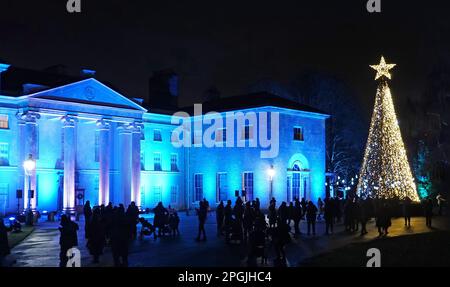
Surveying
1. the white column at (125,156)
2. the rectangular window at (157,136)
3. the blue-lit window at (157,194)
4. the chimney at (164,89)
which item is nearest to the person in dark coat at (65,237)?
the white column at (125,156)

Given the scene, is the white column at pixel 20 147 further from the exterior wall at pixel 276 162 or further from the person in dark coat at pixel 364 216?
the person in dark coat at pixel 364 216

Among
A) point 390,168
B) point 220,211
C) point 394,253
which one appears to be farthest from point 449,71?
point 394,253

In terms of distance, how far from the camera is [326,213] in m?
31.8

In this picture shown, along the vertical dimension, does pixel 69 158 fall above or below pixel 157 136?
below

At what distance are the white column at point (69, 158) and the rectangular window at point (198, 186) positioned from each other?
46.2ft

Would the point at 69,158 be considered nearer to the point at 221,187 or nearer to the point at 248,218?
the point at 221,187

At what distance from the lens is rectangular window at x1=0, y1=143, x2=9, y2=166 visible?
51656 millimetres

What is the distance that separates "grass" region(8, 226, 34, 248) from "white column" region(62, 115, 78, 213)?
11.1 m

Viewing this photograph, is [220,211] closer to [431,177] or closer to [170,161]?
[431,177]

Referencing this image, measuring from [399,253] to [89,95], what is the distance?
37822 mm

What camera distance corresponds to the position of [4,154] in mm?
51844

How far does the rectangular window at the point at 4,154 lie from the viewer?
51.7 metres

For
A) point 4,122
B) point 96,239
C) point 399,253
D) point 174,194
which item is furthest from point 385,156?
point 4,122
